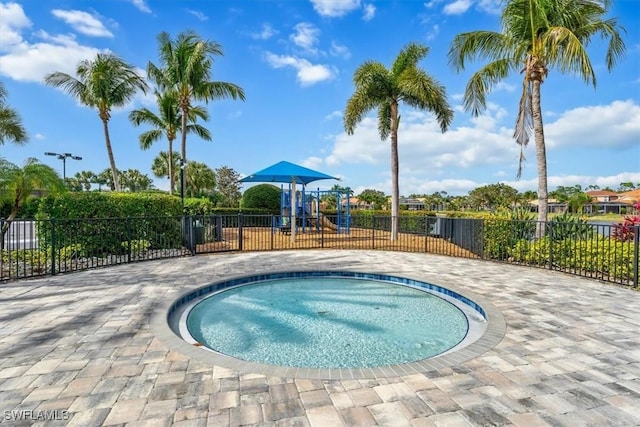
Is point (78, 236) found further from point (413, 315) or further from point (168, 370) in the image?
point (413, 315)

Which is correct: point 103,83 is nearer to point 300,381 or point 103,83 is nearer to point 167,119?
point 167,119

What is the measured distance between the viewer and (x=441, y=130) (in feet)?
39.6

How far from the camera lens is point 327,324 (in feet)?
14.0

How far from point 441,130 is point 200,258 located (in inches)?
375

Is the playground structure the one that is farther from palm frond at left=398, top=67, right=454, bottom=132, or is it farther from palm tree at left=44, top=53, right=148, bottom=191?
palm tree at left=44, top=53, right=148, bottom=191

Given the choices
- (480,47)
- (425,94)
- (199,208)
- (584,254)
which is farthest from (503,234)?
(199,208)

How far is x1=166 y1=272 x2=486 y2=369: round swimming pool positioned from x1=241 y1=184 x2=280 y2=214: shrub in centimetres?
1355

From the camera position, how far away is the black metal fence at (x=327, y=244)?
5922 mm

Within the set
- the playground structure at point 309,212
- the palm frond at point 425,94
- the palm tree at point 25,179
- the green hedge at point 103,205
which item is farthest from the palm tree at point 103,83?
the palm frond at point 425,94

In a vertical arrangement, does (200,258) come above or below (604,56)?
below

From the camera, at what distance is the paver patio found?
77.2 inches

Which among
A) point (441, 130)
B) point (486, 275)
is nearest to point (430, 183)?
point (441, 130)

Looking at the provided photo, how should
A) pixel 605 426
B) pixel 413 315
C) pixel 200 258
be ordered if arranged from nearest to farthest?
pixel 605 426 → pixel 413 315 → pixel 200 258

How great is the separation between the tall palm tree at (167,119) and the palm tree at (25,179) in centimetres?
1022
